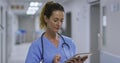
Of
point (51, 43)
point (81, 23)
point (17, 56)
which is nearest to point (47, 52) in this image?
point (51, 43)

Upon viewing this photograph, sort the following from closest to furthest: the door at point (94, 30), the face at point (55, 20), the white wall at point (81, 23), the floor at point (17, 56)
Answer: the face at point (55, 20), the door at point (94, 30), the white wall at point (81, 23), the floor at point (17, 56)

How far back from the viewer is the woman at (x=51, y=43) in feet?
5.07

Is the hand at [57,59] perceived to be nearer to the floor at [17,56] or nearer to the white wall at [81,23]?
the white wall at [81,23]

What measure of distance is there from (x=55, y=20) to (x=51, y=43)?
0.19m

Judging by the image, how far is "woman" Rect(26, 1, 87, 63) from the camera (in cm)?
154

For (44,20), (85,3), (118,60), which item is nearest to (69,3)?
(85,3)

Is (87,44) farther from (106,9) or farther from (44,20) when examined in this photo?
(44,20)

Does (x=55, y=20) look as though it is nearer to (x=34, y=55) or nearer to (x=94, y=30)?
(x=34, y=55)

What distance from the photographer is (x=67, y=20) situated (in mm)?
9992

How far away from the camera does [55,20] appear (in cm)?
154

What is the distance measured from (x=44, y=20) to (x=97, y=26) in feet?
16.3

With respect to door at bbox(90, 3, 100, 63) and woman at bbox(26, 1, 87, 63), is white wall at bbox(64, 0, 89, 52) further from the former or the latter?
woman at bbox(26, 1, 87, 63)

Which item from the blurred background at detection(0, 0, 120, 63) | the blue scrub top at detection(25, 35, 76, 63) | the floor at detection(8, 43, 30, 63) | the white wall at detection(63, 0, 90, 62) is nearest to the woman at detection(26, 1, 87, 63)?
the blue scrub top at detection(25, 35, 76, 63)

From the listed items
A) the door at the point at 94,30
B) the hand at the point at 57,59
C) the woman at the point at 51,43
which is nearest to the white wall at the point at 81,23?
the door at the point at 94,30
